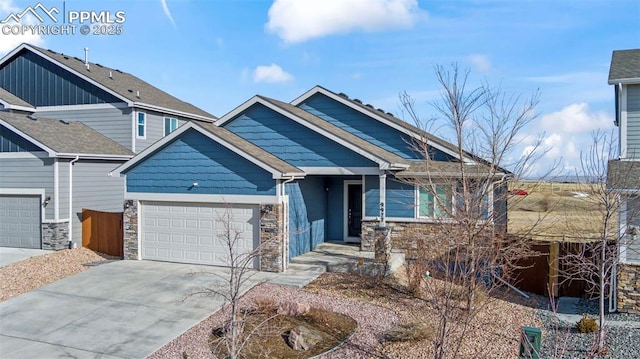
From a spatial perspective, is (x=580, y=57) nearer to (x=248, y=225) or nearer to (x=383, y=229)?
(x=383, y=229)

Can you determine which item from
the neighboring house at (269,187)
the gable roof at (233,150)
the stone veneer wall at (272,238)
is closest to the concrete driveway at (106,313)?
the stone veneer wall at (272,238)

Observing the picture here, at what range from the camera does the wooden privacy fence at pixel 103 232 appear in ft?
49.3

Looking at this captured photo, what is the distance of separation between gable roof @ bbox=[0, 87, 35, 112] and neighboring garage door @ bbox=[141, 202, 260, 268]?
420 inches

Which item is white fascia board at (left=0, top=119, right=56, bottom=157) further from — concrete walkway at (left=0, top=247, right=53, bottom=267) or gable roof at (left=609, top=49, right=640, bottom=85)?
gable roof at (left=609, top=49, right=640, bottom=85)

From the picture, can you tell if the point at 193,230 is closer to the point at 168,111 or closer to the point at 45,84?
the point at 168,111

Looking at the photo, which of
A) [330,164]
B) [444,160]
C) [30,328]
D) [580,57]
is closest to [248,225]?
[330,164]

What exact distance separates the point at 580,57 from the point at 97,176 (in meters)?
16.7

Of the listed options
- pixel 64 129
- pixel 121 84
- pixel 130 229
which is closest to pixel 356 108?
pixel 130 229

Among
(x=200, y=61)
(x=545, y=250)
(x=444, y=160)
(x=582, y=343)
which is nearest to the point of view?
(x=582, y=343)

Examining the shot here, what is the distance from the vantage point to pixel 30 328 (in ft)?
29.1

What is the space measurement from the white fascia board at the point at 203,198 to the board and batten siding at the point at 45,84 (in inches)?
310

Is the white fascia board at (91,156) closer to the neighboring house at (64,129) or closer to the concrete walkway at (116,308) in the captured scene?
the neighboring house at (64,129)

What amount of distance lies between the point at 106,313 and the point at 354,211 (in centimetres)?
934

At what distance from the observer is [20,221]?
16141mm
